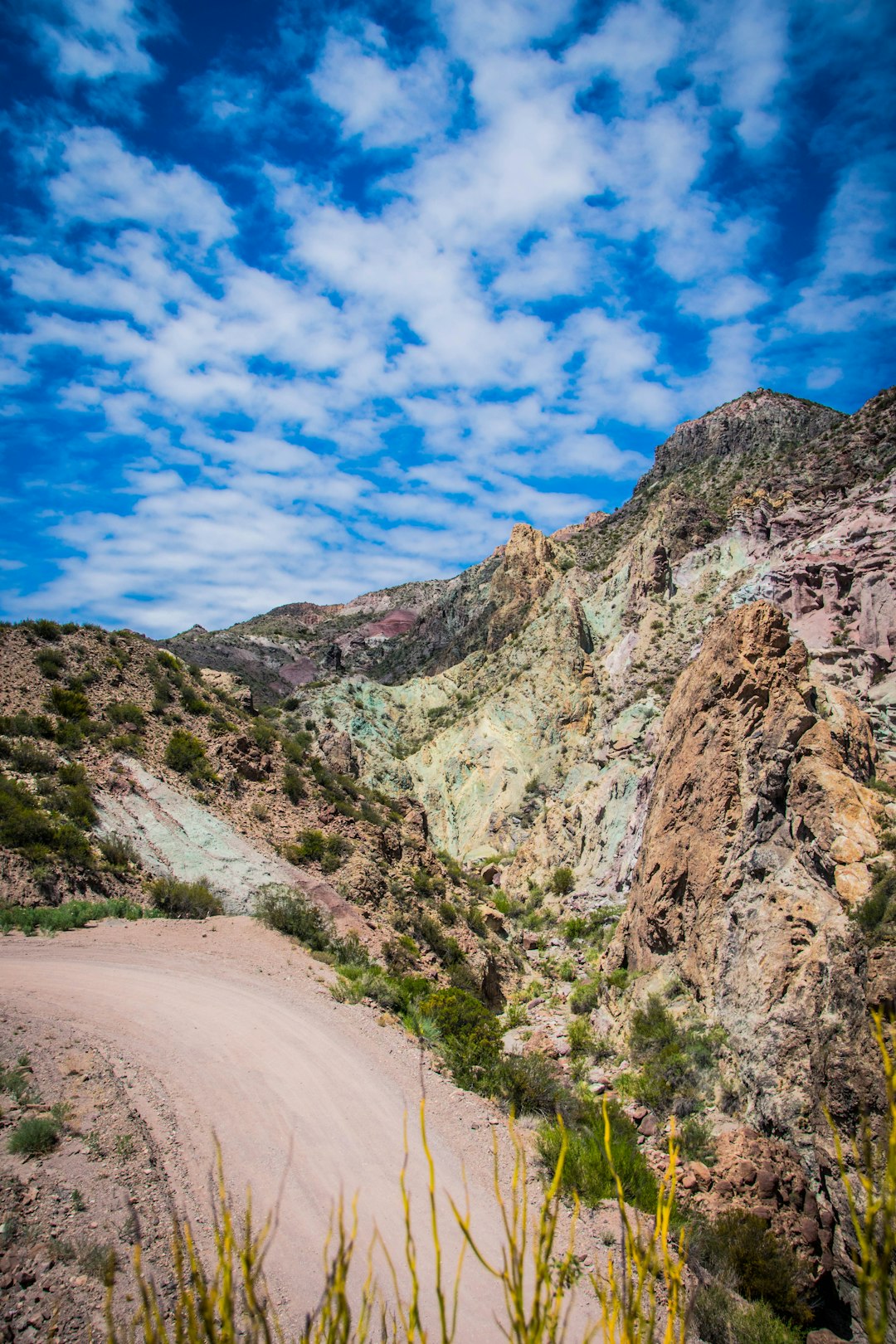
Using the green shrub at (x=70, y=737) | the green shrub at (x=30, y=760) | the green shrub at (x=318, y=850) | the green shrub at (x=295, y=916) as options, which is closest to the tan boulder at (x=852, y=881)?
the green shrub at (x=295, y=916)

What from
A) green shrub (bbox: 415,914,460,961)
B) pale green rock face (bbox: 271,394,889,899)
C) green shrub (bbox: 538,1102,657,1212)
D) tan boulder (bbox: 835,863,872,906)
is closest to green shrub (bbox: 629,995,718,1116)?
green shrub (bbox: 538,1102,657,1212)

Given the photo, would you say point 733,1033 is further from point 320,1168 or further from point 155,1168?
point 155,1168

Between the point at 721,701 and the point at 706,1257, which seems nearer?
the point at 706,1257

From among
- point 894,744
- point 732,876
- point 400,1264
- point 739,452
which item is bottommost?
point 400,1264

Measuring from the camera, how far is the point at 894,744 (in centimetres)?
1589

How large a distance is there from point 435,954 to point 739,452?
61.7 metres

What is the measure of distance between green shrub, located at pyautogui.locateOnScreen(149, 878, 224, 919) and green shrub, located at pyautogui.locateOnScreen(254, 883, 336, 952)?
937 mm

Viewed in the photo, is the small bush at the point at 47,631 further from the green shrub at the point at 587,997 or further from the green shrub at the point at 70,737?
the green shrub at the point at 587,997

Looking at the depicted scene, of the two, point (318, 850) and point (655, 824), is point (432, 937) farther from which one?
point (655, 824)

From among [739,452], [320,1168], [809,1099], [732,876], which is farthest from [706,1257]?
[739,452]

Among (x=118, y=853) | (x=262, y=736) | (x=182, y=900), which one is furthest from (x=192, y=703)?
(x=182, y=900)

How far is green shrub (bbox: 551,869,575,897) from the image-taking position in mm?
26016

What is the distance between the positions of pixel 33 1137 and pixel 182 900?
7.98m

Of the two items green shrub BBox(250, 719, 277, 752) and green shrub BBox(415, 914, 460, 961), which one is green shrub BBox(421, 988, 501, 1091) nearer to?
green shrub BBox(415, 914, 460, 961)
